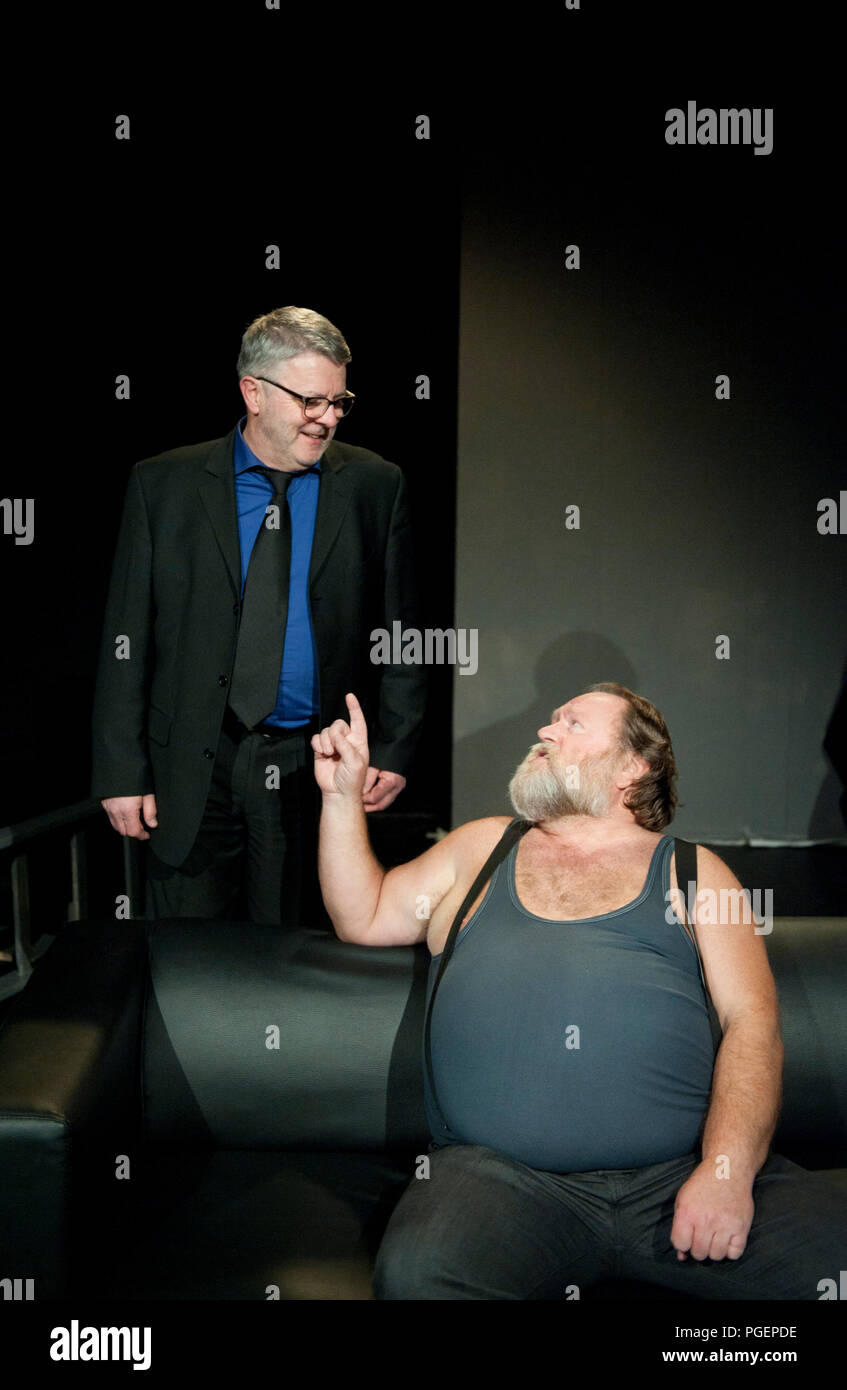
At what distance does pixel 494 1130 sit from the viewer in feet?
6.17

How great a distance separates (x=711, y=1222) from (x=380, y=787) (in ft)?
3.92

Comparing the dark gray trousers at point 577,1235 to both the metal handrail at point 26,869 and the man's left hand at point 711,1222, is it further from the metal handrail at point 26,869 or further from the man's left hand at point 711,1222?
the metal handrail at point 26,869

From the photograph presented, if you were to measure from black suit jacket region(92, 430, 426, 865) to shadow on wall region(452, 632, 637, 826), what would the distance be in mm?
2062

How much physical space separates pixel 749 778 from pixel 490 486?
1504 mm

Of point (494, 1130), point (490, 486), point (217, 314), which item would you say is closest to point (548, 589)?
point (490, 486)

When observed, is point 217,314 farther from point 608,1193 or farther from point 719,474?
point 608,1193

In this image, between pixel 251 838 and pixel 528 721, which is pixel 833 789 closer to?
pixel 528 721

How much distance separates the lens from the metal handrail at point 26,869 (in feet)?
10.6

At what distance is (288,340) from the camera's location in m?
2.50

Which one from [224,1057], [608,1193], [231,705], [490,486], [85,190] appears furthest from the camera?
[85,190]

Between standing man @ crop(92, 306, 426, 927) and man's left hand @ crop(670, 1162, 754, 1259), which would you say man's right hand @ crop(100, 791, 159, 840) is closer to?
standing man @ crop(92, 306, 426, 927)

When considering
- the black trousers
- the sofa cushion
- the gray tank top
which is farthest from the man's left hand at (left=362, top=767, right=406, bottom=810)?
the gray tank top

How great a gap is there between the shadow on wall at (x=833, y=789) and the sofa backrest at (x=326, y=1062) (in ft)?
9.67

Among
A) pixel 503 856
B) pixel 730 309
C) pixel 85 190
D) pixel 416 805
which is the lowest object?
pixel 416 805
